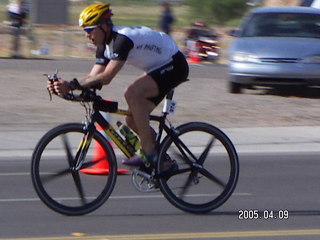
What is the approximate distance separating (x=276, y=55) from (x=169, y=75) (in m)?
9.32

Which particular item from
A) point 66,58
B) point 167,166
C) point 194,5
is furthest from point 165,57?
point 194,5

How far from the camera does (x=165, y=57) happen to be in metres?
7.09

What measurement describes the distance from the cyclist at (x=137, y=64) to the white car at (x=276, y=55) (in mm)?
9058

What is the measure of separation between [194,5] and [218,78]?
2997 cm

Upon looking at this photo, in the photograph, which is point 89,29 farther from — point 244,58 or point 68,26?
point 68,26

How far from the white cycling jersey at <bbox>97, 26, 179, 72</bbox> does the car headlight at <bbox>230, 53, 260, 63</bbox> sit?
9.17m

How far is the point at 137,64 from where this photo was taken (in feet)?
23.4

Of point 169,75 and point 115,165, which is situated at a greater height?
point 169,75

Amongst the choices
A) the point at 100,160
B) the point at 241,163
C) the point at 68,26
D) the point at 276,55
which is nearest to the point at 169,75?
the point at 100,160

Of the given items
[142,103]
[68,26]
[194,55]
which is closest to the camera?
[142,103]

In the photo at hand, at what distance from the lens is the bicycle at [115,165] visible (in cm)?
703
